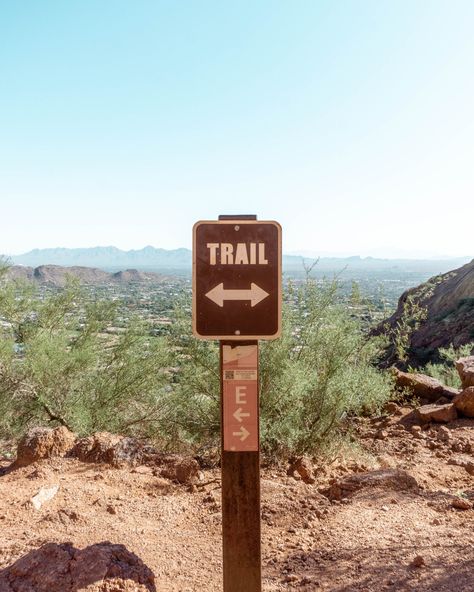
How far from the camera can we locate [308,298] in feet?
24.5

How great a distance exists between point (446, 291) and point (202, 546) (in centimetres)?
2764

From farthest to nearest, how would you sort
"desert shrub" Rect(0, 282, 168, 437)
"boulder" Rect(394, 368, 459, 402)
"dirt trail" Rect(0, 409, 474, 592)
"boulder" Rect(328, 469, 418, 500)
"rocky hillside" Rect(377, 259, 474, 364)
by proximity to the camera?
"rocky hillside" Rect(377, 259, 474, 364)
"boulder" Rect(394, 368, 459, 402)
"desert shrub" Rect(0, 282, 168, 437)
"boulder" Rect(328, 469, 418, 500)
"dirt trail" Rect(0, 409, 474, 592)

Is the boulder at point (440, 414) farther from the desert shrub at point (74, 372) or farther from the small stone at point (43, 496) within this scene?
the small stone at point (43, 496)

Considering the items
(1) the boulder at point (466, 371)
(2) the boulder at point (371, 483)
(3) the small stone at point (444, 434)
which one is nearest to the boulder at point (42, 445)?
(2) the boulder at point (371, 483)

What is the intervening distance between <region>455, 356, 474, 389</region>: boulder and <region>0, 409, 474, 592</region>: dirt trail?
4281mm

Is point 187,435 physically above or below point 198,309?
below

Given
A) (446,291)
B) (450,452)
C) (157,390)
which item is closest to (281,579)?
(450,452)

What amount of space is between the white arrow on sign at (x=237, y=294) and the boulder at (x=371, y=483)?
292 centimetres

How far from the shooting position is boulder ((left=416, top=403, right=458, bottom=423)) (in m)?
8.12

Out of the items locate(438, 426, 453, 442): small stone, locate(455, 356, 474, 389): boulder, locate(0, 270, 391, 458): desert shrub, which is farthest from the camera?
locate(455, 356, 474, 389): boulder

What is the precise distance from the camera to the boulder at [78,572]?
2.75 m

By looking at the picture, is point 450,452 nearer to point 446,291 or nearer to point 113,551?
point 113,551

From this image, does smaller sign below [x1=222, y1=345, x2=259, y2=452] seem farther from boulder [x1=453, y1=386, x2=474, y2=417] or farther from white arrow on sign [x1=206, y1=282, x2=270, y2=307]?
boulder [x1=453, y1=386, x2=474, y2=417]

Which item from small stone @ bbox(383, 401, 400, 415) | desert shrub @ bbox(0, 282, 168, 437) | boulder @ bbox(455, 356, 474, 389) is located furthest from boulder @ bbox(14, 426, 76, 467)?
boulder @ bbox(455, 356, 474, 389)
